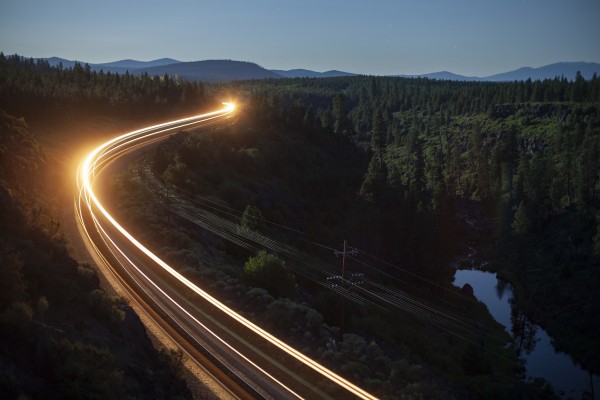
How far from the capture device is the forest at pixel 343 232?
75.0ft

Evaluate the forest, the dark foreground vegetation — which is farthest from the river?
the dark foreground vegetation

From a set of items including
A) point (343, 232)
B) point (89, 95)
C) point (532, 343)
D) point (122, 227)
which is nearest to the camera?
point (122, 227)

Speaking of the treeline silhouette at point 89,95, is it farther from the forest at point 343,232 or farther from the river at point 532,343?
the river at point 532,343

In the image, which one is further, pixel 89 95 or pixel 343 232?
pixel 89 95

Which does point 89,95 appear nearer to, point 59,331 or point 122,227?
point 122,227

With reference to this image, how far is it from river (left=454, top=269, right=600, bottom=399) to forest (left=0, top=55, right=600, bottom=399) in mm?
1733

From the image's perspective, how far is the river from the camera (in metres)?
45.3

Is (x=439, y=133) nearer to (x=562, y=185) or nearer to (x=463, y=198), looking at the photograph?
(x=463, y=198)

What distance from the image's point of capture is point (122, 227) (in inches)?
1372

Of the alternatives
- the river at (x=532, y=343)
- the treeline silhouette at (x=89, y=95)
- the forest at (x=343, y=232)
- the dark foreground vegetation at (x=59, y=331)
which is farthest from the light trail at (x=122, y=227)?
the river at (x=532, y=343)

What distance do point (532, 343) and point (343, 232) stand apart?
1088 inches

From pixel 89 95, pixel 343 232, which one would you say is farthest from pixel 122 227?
pixel 89 95

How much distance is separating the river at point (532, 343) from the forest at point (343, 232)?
173cm

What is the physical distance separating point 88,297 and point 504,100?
20685 cm
